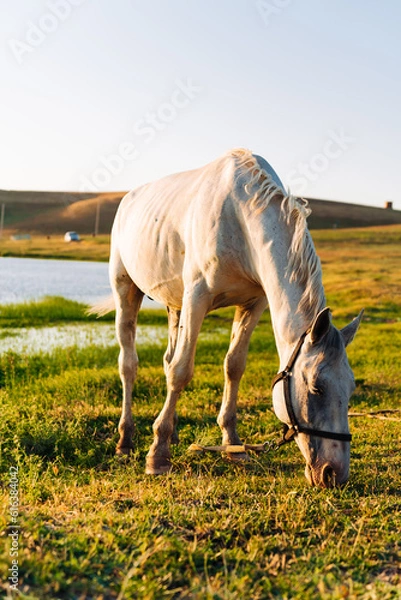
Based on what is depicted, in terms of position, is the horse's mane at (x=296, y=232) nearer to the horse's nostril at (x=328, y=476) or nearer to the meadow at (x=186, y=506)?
the horse's nostril at (x=328, y=476)

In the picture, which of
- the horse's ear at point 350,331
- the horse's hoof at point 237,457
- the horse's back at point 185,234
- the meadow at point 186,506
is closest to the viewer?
the meadow at point 186,506

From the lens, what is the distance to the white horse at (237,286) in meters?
3.73

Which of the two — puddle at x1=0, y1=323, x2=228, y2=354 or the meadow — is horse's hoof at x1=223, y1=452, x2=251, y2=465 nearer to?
the meadow

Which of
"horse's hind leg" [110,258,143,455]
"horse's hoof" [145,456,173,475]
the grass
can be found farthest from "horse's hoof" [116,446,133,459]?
the grass

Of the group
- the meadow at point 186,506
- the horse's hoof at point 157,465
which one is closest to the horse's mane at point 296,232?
the meadow at point 186,506

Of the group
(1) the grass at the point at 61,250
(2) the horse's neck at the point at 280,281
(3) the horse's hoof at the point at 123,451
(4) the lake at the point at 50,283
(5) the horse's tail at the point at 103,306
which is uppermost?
(2) the horse's neck at the point at 280,281

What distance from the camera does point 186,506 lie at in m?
3.58

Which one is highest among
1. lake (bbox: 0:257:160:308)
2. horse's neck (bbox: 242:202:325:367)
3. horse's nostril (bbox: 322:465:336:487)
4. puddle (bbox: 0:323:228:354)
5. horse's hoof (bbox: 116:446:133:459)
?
horse's neck (bbox: 242:202:325:367)

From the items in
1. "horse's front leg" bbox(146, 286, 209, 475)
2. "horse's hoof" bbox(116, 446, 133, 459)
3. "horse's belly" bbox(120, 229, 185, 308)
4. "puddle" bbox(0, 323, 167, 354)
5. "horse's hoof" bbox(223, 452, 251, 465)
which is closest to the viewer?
"horse's front leg" bbox(146, 286, 209, 475)

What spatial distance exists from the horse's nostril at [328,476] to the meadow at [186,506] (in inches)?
3.1

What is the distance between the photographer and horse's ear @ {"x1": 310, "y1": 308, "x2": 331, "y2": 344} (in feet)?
11.7

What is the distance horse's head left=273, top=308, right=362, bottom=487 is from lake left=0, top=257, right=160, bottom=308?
13.4 metres

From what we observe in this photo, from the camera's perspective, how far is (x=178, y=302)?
5613 millimetres

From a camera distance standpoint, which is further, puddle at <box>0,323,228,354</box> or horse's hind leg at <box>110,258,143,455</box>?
puddle at <box>0,323,228,354</box>
